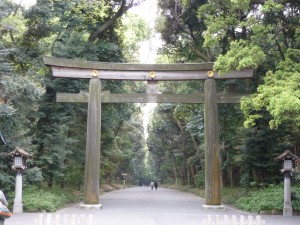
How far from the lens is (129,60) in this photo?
3525 centimetres

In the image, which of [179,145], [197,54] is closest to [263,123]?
[197,54]

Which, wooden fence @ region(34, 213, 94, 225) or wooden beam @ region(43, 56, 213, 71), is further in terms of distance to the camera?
wooden beam @ region(43, 56, 213, 71)

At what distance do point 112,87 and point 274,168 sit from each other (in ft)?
35.3

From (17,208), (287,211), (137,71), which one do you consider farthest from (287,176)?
(17,208)

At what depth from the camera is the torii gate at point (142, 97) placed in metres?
19.0

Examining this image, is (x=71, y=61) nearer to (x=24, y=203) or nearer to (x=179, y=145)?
(x=24, y=203)

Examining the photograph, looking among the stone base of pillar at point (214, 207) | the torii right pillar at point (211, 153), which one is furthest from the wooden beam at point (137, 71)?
the stone base of pillar at point (214, 207)

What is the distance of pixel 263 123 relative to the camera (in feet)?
71.8

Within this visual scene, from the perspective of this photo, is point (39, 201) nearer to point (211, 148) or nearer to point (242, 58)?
point (211, 148)

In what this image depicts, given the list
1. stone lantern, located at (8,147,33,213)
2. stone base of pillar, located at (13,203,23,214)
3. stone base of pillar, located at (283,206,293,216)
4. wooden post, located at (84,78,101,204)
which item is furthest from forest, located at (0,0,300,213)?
stone base of pillar, located at (283,206,293,216)

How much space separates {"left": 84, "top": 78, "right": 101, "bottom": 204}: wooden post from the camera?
1889 cm

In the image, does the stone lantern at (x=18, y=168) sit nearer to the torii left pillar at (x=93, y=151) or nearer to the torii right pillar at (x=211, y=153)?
the torii left pillar at (x=93, y=151)

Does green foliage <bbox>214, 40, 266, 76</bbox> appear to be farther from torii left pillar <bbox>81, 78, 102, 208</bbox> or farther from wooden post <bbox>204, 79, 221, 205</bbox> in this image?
torii left pillar <bbox>81, 78, 102, 208</bbox>

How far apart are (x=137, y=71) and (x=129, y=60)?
15.5 meters
